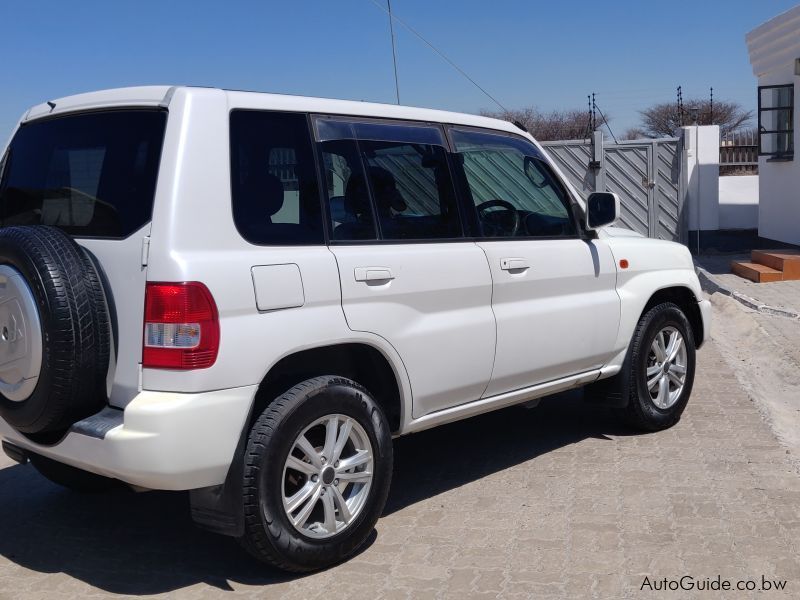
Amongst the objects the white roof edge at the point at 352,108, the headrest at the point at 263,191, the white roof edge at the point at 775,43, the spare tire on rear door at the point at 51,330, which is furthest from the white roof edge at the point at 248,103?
the white roof edge at the point at 775,43

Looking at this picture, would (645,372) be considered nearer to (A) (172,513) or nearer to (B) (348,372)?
(B) (348,372)

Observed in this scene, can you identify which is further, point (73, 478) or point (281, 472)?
point (73, 478)

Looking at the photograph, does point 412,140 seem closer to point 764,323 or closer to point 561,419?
point 561,419

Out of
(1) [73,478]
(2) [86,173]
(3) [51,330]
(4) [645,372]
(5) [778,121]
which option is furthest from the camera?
(5) [778,121]

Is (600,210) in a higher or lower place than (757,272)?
higher

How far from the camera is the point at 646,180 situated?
16.0 m

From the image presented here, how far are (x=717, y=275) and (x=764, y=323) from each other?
3.24 meters

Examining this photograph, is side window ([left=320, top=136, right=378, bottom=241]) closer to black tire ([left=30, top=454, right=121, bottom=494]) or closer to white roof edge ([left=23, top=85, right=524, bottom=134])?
white roof edge ([left=23, top=85, right=524, bottom=134])

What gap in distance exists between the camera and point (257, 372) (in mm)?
3578

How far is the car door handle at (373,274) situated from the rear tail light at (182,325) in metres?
0.77

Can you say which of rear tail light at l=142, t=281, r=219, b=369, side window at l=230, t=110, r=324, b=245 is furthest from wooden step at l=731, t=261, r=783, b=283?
rear tail light at l=142, t=281, r=219, b=369

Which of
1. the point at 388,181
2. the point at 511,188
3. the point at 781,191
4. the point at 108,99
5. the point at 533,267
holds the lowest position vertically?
the point at 781,191

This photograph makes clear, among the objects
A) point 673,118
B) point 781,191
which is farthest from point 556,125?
point 781,191

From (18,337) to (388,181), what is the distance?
5.83ft
